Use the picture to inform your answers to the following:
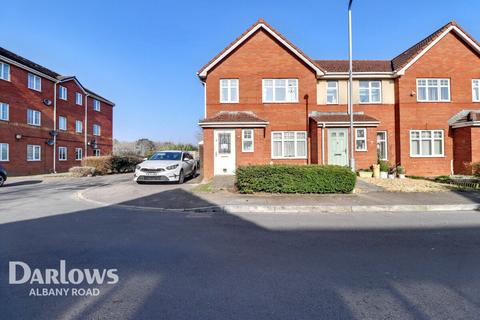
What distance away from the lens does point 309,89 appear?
17.6 meters

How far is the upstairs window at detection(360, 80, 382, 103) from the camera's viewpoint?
18109 millimetres

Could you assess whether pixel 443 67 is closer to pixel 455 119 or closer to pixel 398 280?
pixel 455 119

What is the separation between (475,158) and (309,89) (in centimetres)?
1030

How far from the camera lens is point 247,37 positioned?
17.5 meters

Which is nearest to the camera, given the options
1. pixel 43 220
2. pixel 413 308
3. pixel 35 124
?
pixel 413 308

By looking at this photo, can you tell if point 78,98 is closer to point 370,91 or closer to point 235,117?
point 235,117

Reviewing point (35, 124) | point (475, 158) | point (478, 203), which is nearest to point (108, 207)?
point (478, 203)

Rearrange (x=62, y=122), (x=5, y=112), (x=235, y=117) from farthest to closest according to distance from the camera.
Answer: (x=62, y=122)
(x=5, y=112)
(x=235, y=117)

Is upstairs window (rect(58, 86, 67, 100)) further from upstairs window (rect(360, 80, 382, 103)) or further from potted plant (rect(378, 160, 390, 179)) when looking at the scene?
potted plant (rect(378, 160, 390, 179))

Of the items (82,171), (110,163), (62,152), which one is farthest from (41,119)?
(82,171)

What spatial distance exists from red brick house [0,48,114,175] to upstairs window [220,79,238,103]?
19.0 meters

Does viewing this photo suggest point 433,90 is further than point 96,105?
No

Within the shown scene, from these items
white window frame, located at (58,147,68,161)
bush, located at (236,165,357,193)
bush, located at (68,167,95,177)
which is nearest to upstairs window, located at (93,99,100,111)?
white window frame, located at (58,147,68,161)

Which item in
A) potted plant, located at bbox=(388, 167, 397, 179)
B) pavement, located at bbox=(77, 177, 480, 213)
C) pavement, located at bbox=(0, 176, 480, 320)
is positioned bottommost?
pavement, located at bbox=(0, 176, 480, 320)
